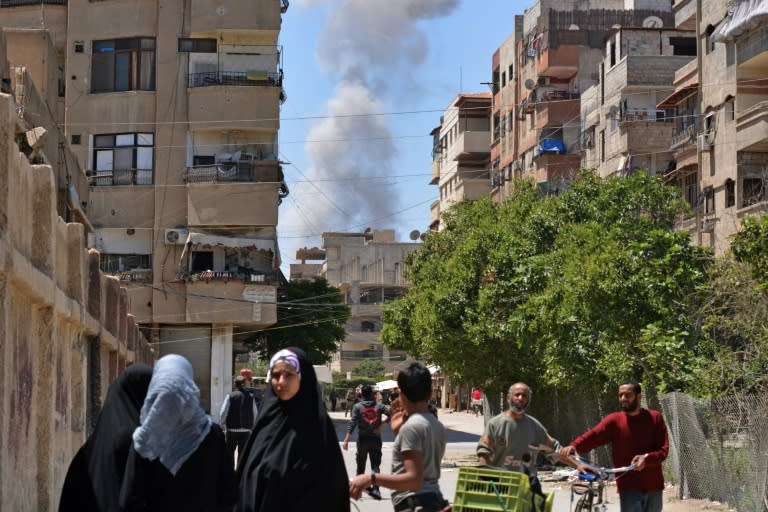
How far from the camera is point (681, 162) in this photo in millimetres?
50281

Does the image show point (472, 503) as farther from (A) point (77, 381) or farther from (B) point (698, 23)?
(B) point (698, 23)

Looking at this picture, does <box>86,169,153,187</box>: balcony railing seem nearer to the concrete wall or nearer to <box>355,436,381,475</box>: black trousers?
<box>355,436,381,475</box>: black trousers

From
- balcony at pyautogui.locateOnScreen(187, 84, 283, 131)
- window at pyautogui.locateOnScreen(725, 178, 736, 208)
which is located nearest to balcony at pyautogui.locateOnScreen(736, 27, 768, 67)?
window at pyautogui.locateOnScreen(725, 178, 736, 208)

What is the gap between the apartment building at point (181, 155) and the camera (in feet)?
163

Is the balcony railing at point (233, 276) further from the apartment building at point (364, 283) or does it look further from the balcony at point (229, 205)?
the apartment building at point (364, 283)

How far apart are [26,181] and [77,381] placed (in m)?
4.10

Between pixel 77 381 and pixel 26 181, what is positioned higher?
→ pixel 26 181

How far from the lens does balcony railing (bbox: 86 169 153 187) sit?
50000mm

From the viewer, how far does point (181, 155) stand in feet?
164

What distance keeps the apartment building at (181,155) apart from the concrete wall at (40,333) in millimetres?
30734

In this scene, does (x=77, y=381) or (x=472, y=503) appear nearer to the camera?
(x=472, y=503)

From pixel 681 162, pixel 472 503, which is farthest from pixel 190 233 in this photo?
pixel 472 503

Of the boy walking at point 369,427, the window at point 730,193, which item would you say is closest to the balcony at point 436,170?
the window at point 730,193

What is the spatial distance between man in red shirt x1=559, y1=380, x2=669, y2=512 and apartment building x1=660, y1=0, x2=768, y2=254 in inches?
1147
